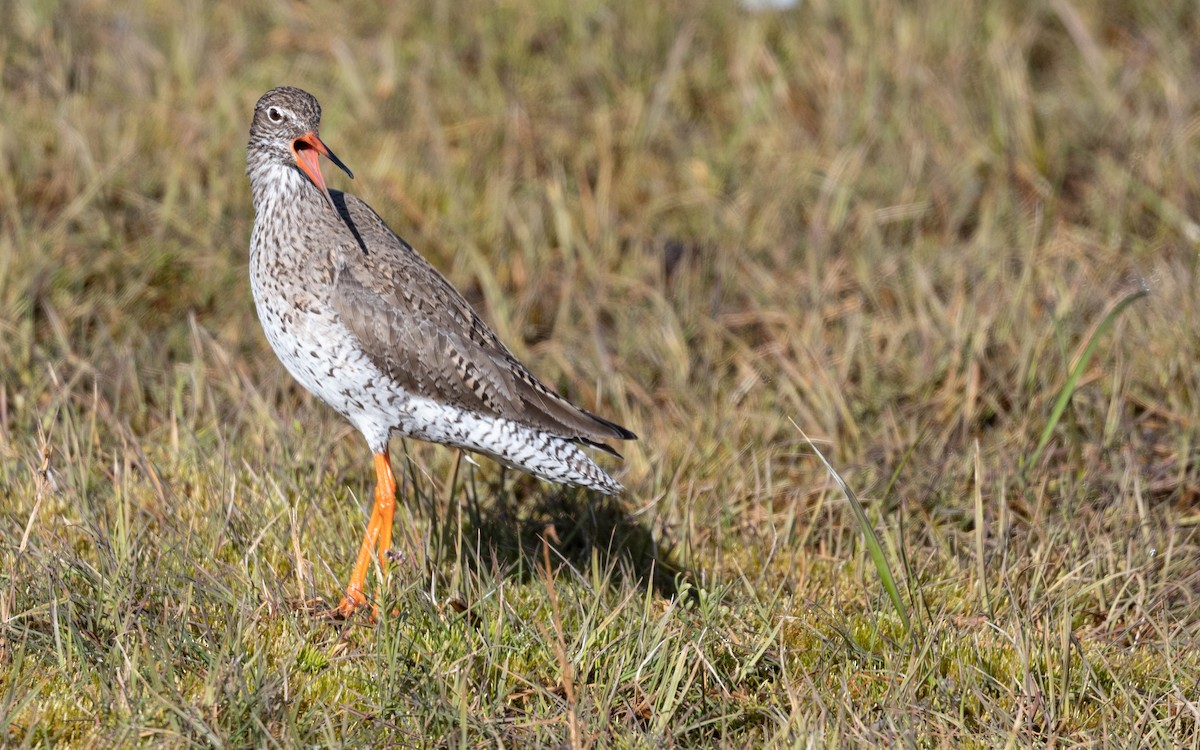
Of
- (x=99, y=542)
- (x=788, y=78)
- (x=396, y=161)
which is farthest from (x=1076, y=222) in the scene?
(x=99, y=542)

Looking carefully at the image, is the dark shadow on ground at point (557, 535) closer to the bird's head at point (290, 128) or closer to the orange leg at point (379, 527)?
the orange leg at point (379, 527)

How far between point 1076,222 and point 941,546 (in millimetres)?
3808

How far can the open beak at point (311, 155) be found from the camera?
5266 millimetres

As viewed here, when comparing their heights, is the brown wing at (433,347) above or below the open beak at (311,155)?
below

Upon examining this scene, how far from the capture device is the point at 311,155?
5.50 metres

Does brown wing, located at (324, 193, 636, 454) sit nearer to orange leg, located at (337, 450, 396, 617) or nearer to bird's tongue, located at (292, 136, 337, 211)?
bird's tongue, located at (292, 136, 337, 211)

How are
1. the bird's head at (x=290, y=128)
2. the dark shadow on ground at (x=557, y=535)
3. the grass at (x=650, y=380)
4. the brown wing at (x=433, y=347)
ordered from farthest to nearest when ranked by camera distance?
the dark shadow on ground at (x=557, y=535), the bird's head at (x=290, y=128), the brown wing at (x=433, y=347), the grass at (x=650, y=380)

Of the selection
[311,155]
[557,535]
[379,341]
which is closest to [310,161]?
[311,155]

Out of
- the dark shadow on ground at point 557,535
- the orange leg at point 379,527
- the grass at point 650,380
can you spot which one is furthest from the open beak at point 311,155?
the dark shadow on ground at point 557,535

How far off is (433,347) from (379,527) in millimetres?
755

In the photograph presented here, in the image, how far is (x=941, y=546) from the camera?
581 cm

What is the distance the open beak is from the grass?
1.24 m

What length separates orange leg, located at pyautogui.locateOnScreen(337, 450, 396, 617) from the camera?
5.18 meters

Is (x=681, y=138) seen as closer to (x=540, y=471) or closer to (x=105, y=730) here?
(x=540, y=471)
